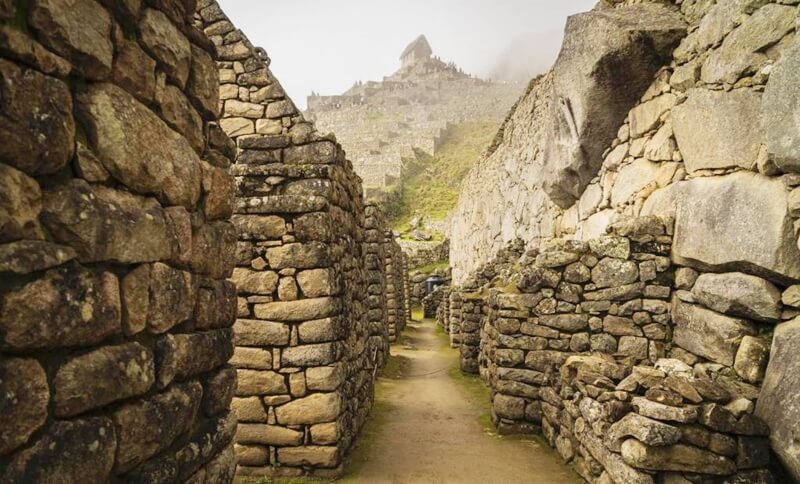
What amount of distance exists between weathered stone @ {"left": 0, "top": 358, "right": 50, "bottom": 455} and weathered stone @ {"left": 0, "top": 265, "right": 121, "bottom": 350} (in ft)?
0.21

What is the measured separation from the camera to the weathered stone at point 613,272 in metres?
5.69

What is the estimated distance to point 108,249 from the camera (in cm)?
163

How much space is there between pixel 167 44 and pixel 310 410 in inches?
155

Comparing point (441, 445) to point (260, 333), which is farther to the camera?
point (441, 445)

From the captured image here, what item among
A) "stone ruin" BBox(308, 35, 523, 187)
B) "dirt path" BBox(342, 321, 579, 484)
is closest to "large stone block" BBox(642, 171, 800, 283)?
"dirt path" BBox(342, 321, 579, 484)

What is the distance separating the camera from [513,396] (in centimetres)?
643

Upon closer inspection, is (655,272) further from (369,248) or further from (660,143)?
(369,248)

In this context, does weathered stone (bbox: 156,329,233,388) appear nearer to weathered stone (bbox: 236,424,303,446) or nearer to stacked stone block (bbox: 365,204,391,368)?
weathered stone (bbox: 236,424,303,446)

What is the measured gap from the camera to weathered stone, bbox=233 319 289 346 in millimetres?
4836

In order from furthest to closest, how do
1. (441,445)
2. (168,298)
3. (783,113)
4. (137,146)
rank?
(441,445) < (783,113) < (168,298) < (137,146)

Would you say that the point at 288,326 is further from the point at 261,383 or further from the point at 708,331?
the point at 708,331

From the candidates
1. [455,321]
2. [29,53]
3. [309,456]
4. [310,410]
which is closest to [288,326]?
[310,410]

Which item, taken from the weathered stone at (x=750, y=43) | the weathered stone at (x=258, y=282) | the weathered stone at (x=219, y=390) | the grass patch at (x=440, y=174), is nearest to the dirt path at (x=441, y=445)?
the weathered stone at (x=258, y=282)

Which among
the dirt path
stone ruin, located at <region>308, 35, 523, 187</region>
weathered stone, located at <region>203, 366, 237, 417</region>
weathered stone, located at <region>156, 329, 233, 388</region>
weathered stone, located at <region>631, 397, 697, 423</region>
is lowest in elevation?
the dirt path
